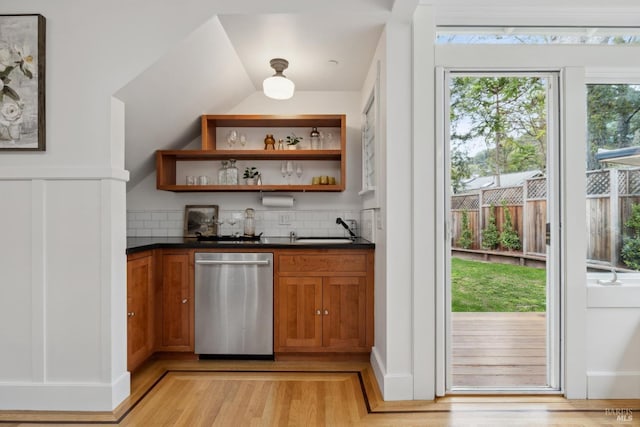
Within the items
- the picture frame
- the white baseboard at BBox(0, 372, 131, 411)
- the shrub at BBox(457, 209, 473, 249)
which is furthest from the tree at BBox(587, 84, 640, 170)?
the white baseboard at BBox(0, 372, 131, 411)

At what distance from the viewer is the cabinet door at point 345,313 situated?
2.98 metres

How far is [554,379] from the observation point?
98.0 inches

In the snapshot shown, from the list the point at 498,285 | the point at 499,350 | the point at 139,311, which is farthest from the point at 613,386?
the point at 139,311

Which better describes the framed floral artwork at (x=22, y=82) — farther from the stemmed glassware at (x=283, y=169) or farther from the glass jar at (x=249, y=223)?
the stemmed glassware at (x=283, y=169)

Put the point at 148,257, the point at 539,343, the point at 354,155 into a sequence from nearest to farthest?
the point at 148,257
the point at 539,343
the point at 354,155

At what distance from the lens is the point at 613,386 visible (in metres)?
2.42

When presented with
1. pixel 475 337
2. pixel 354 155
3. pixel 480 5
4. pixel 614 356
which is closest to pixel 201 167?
pixel 354 155

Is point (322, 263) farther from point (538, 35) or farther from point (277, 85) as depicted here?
point (538, 35)

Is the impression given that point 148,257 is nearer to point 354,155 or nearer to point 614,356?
point 354,155

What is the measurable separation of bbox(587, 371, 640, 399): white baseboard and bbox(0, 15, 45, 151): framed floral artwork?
359 cm

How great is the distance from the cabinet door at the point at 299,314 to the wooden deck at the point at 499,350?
105 cm

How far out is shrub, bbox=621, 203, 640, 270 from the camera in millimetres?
2498

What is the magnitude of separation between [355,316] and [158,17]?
2384mm

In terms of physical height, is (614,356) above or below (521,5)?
below
